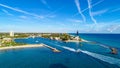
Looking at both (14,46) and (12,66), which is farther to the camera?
(14,46)

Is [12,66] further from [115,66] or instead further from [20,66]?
[115,66]

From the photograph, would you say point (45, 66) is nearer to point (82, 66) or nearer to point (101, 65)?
point (82, 66)

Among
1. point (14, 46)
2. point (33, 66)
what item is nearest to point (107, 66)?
point (33, 66)

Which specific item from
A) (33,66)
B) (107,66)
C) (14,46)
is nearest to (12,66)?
(33,66)

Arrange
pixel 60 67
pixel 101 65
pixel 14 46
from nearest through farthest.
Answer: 1. pixel 60 67
2. pixel 101 65
3. pixel 14 46

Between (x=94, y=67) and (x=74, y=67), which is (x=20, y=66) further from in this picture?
(x=94, y=67)

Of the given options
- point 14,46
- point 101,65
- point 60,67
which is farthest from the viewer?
point 14,46

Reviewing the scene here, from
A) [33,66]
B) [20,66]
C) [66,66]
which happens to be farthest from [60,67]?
[20,66]
